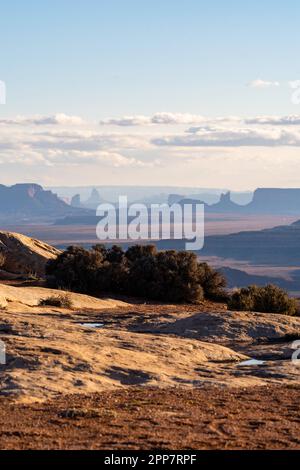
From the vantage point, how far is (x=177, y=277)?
34.7m

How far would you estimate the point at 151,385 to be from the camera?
1414cm

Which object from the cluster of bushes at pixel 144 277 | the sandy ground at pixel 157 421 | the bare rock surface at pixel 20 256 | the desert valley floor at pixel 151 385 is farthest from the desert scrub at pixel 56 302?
the sandy ground at pixel 157 421

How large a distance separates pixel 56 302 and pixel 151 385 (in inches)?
531

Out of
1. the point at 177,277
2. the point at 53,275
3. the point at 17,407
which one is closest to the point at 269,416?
the point at 17,407

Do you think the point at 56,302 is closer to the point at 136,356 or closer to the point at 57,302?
the point at 57,302

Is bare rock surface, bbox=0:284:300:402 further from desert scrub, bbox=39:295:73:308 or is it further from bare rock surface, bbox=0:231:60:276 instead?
bare rock surface, bbox=0:231:60:276

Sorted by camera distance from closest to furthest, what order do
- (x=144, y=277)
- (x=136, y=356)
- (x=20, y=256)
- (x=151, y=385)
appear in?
(x=151, y=385) < (x=136, y=356) < (x=144, y=277) < (x=20, y=256)

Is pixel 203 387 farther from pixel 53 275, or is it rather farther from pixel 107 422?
pixel 53 275

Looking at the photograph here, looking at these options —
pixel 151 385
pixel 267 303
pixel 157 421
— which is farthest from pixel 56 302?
pixel 157 421

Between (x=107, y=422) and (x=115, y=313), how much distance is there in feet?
48.7

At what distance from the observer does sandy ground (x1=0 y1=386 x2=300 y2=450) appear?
9977 mm

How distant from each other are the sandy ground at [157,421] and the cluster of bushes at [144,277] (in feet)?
67.8
